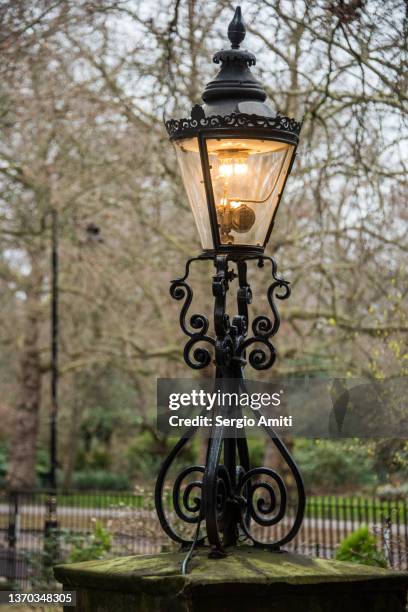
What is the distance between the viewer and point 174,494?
485 centimetres

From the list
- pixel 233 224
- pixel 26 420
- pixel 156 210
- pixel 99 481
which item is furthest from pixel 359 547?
pixel 99 481

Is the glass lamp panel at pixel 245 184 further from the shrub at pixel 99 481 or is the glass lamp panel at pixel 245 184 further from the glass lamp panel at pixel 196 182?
the shrub at pixel 99 481

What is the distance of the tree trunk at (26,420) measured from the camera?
30.0m

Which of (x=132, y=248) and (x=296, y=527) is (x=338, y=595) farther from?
(x=132, y=248)

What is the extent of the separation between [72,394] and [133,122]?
52.0 feet

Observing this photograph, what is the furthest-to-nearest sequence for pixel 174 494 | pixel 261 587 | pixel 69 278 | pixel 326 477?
pixel 326 477 < pixel 69 278 < pixel 174 494 < pixel 261 587

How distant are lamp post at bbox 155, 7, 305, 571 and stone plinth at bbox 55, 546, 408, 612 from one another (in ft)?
0.80

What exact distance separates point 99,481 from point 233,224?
2952cm

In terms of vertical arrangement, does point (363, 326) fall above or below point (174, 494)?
above

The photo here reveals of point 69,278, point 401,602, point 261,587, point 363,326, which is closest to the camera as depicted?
point 261,587

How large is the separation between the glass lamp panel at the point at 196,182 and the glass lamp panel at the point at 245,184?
92mm

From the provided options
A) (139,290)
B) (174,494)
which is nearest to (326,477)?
(139,290)

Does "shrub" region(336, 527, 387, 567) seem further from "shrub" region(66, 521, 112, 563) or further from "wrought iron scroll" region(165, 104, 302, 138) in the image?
"wrought iron scroll" region(165, 104, 302, 138)

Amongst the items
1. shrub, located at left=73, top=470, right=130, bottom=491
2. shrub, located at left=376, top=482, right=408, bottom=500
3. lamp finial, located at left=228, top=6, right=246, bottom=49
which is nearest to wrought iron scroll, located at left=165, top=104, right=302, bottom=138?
lamp finial, located at left=228, top=6, right=246, bottom=49
